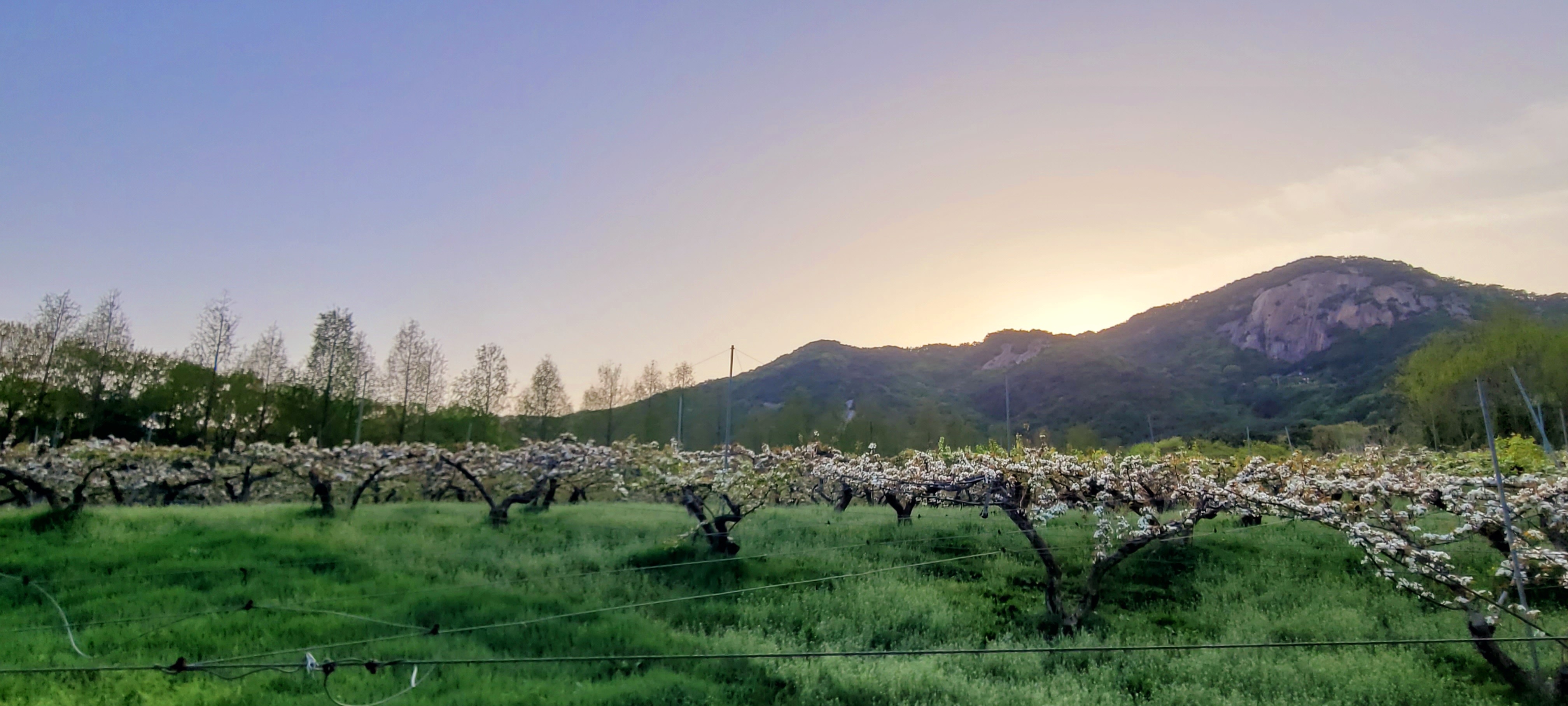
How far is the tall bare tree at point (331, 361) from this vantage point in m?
43.0

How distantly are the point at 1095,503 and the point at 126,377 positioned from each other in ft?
166

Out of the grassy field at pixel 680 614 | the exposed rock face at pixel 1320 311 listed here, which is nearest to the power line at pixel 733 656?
the grassy field at pixel 680 614

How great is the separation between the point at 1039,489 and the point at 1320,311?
174439mm

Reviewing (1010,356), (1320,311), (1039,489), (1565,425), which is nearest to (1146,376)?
(1010,356)

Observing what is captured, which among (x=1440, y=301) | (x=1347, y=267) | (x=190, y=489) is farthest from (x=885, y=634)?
(x=1347, y=267)

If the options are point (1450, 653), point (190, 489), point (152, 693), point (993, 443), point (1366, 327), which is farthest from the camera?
point (1366, 327)

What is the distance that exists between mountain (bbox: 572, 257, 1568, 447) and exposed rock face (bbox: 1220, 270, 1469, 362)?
1.21 ft

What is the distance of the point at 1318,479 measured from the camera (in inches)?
776

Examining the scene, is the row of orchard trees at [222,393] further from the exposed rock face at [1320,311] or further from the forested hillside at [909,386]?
the exposed rock face at [1320,311]

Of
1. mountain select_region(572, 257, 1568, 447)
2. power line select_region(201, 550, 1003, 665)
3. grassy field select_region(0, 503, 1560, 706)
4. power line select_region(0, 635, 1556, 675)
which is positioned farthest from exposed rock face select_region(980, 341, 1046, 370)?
power line select_region(0, 635, 1556, 675)

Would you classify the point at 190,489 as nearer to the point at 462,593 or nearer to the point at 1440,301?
the point at 462,593

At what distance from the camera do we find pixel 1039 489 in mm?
21516

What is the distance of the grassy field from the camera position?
1359 centimetres

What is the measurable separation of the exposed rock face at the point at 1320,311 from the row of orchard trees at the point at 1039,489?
5694 inches
